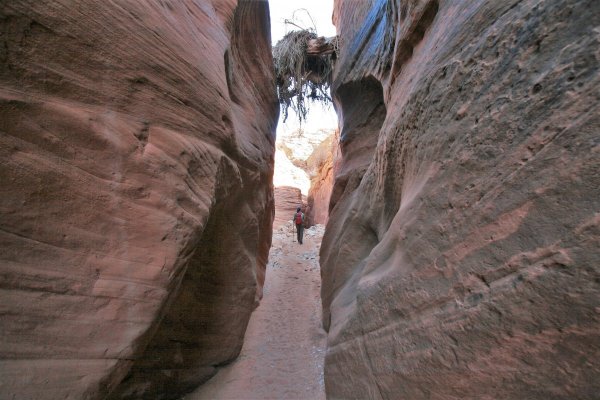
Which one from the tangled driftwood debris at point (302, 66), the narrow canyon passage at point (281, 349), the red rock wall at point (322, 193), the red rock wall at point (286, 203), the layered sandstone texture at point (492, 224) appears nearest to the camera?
the layered sandstone texture at point (492, 224)

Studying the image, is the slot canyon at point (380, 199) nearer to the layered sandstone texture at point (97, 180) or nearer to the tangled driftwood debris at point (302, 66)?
the layered sandstone texture at point (97, 180)

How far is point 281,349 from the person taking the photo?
5.51m

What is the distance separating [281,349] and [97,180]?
14.7 ft

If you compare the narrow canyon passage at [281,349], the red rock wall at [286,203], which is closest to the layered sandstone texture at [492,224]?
the narrow canyon passage at [281,349]

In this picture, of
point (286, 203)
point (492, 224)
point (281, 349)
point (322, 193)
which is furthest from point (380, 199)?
point (322, 193)

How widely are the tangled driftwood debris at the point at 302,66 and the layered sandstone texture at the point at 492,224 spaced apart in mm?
5902

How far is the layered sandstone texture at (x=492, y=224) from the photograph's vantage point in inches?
52.1

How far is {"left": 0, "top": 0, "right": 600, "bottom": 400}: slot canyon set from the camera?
1408 millimetres

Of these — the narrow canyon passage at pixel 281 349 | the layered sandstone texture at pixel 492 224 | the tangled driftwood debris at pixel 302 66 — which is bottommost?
the narrow canyon passage at pixel 281 349

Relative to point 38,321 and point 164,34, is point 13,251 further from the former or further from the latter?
point 164,34

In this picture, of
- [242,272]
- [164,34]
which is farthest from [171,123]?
[242,272]

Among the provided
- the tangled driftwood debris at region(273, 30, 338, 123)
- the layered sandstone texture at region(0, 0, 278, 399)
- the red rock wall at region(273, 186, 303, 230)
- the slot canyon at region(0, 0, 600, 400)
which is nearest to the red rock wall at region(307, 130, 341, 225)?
the red rock wall at region(273, 186, 303, 230)

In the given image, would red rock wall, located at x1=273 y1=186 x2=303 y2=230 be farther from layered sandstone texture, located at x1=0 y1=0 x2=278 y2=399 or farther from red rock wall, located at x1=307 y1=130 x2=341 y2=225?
layered sandstone texture, located at x1=0 y1=0 x2=278 y2=399

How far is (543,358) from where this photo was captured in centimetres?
140
